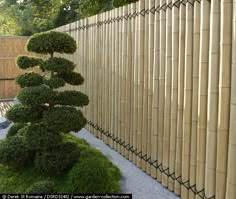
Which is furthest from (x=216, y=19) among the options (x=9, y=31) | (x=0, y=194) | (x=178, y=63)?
(x=9, y=31)

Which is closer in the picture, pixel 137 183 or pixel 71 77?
pixel 137 183

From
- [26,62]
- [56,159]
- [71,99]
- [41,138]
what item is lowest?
[56,159]

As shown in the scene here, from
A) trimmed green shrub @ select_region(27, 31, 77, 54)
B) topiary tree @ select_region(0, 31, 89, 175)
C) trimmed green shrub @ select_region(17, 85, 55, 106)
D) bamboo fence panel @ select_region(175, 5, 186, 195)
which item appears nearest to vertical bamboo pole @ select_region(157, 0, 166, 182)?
bamboo fence panel @ select_region(175, 5, 186, 195)

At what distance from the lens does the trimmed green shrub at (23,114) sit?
4.28 metres

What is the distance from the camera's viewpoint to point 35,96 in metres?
4.13

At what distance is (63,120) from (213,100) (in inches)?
68.9

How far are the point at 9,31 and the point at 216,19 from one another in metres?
19.6

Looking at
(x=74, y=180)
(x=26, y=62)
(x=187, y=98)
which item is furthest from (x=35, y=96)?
(x=187, y=98)

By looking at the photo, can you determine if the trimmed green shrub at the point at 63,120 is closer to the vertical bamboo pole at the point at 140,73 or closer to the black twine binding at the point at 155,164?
the vertical bamboo pole at the point at 140,73

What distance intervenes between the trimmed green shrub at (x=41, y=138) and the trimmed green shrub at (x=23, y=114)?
0.14 m

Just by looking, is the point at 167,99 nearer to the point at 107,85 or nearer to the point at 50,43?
the point at 50,43

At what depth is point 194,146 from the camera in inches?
133

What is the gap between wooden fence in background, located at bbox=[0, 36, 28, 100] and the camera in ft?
39.8

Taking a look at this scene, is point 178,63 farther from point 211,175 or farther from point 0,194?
point 0,194
